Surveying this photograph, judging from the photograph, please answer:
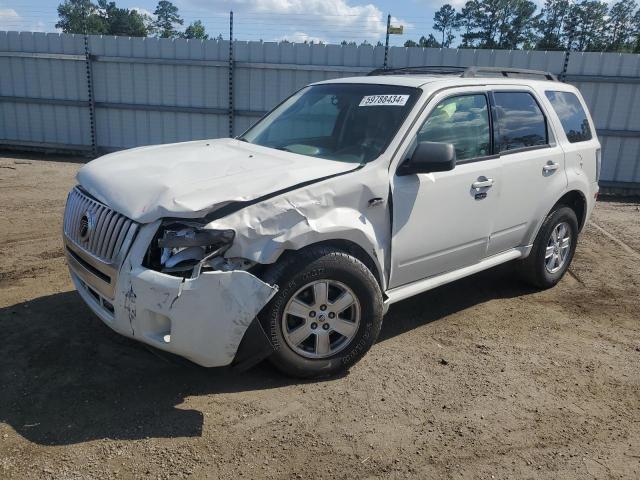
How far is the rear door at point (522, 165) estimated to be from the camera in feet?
14.9

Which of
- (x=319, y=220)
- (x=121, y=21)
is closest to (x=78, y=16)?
(x=121, y=21)

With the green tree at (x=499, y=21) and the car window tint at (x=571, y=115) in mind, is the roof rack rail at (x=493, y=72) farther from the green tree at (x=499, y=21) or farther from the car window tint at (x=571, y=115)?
the green tree at (x=499, y=21)

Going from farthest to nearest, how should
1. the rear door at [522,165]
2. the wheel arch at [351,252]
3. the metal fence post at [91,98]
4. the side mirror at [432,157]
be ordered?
the metal fence post at [91,98] < the rear door at [522,165] < the side mirror at [432,157] < the wheel arch at [351,252]

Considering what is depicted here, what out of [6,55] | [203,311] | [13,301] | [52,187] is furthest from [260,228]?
[6,55]

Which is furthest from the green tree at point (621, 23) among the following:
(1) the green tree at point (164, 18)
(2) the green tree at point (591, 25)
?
(1) the green tree at point (164, 18)

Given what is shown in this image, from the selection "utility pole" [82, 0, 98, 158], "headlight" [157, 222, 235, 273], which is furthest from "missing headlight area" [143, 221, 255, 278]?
"utility pole" [82, 0, 98, 158]

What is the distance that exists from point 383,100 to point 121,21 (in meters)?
83.0

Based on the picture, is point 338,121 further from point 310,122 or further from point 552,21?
point 552,21

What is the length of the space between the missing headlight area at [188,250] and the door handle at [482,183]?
2.03m

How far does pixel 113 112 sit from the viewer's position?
42.5 feet

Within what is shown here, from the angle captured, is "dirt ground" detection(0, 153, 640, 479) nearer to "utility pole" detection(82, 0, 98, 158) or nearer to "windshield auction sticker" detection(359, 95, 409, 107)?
"windshield auction sticker" detection(359, 95, 409, 107)

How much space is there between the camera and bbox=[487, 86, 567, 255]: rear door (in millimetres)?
4543

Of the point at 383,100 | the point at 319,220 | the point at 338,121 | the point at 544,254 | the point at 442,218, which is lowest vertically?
the point at 544,254

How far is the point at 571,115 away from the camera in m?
5.39
